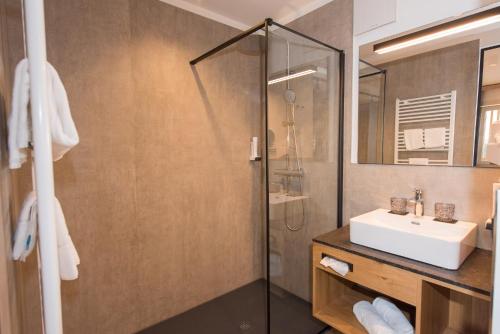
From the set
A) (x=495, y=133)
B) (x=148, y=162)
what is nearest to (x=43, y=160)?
(x=148, y=162)

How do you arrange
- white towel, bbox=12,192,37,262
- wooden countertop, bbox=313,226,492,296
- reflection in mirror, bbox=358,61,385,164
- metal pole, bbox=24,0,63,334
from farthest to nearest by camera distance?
reflection in mirror, bbox=358,61,385,164, wooden countertop, bbox=313,226,492,296, white towel, bbox=12,192,37,262, metal pole, bbox=24,0,63,334

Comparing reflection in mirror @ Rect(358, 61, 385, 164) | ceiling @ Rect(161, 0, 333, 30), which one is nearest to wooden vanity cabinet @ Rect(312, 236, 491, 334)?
reflection in mirror @ Rect(358, 61, 385, 164)

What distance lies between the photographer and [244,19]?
→ 96.7 inches

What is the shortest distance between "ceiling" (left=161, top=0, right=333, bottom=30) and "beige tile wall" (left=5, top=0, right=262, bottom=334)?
8 cm

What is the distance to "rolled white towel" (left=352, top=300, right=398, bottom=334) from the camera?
147 cm

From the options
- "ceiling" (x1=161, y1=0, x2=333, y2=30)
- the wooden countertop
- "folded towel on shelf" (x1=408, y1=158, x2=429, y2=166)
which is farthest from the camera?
"ceiling" (x1=161, y1=0, x2=333, y2=30)

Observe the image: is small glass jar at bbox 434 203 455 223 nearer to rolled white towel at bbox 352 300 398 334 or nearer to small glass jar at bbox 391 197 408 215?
small glass jar at bbox 391 197 408 215

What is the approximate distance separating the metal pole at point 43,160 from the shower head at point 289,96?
1447mm

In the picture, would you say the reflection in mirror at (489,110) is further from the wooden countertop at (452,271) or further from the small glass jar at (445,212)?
the wooden countertop at (452,271)

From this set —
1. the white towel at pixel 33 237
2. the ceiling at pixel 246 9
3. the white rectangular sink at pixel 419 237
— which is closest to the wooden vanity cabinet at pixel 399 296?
the white rectangular sink at pixel 419 237

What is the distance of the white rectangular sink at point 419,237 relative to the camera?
1.24 m

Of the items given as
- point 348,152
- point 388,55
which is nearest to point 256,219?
point 348,152

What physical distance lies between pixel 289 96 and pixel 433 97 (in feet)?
2.98

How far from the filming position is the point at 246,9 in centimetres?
229
